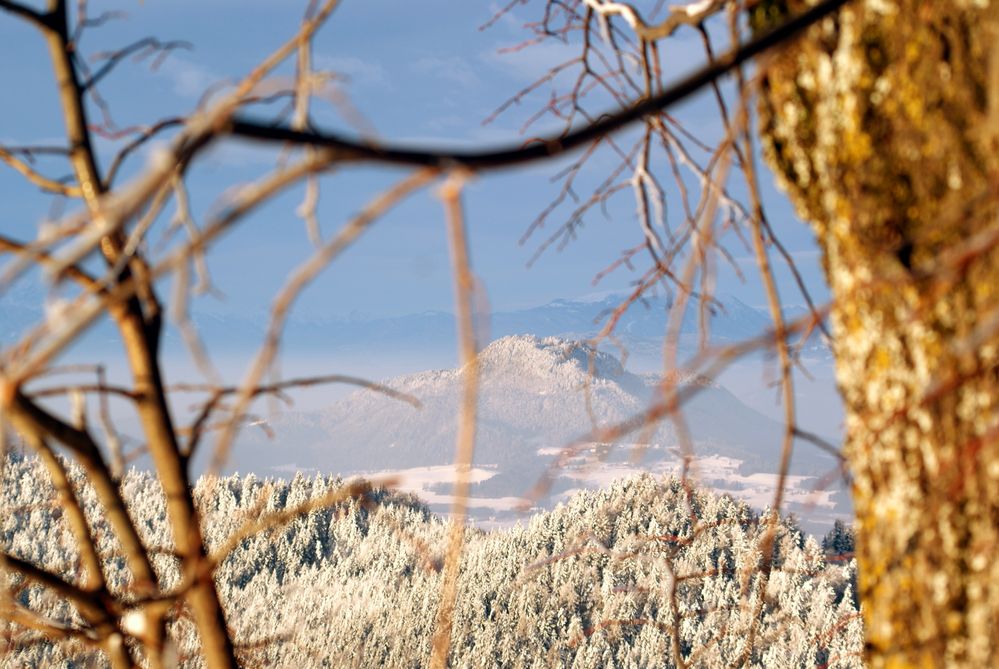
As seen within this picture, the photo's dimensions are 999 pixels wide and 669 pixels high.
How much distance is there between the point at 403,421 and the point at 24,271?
3304 inches

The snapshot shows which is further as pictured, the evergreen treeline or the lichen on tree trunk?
the evergreen treeline

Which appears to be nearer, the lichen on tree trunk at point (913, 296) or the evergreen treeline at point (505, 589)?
the lichen on tree trunk at point (913, 296)

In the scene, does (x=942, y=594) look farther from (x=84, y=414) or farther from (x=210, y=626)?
(x=84, y=414)

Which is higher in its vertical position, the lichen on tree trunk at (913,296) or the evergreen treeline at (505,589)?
the lichen on tree trunk at (913,296)

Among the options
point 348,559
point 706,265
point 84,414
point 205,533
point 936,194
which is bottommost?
point 348,559

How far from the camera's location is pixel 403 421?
83562 millimetres

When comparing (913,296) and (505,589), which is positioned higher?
(913,296)

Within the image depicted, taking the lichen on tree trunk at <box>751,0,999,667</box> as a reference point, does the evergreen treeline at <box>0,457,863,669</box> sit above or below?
below

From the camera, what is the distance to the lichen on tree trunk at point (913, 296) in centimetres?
77

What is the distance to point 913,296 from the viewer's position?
0.81m

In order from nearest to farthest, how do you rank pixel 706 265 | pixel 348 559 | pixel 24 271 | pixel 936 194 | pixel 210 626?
pixel 24 271, pixel 936 194, pixel 210 626, pixel 706 265, pixel 348 559

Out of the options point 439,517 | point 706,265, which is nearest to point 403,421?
point 439,517

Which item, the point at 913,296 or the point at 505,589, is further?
the point at 505,589

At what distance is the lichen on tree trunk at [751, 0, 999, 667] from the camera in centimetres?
77
